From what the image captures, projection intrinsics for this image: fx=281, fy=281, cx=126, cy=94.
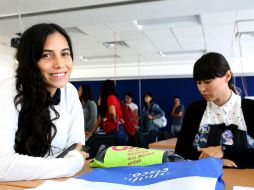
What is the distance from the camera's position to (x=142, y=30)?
15.3 feet

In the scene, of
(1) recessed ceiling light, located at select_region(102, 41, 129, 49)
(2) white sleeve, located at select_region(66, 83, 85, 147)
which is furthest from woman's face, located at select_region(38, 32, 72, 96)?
(1) recessed ceiling light, located at select_region(102, 41, 129, 49)

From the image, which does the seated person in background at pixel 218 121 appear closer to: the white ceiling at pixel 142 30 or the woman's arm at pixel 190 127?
the woman's arm at pixel 190 127

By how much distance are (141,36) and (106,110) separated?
1.87 m

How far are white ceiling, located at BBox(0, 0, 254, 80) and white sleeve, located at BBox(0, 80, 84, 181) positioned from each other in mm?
658

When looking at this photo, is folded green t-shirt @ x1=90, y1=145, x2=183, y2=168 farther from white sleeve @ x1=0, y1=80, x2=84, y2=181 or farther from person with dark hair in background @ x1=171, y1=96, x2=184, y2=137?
person with dark hair in background @ x1=171, y1=96, x2=184, y2=137

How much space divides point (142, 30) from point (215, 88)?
348 centimetres

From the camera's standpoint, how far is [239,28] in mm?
4535

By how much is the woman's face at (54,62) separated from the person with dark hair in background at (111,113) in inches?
99.6

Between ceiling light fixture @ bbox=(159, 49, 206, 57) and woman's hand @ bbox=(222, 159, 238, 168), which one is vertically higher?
ceiling light fixture @ bbox=(159, 49, 206, 57)

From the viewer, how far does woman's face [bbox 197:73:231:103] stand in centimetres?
137

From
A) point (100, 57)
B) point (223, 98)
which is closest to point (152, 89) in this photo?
point (100, 57)

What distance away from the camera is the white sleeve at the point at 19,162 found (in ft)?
3.00

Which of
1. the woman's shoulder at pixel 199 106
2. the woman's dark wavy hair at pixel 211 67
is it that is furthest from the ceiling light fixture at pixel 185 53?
the woman's dark wavy hair at pixel 211 67

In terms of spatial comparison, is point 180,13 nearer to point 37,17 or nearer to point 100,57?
point 37,17
